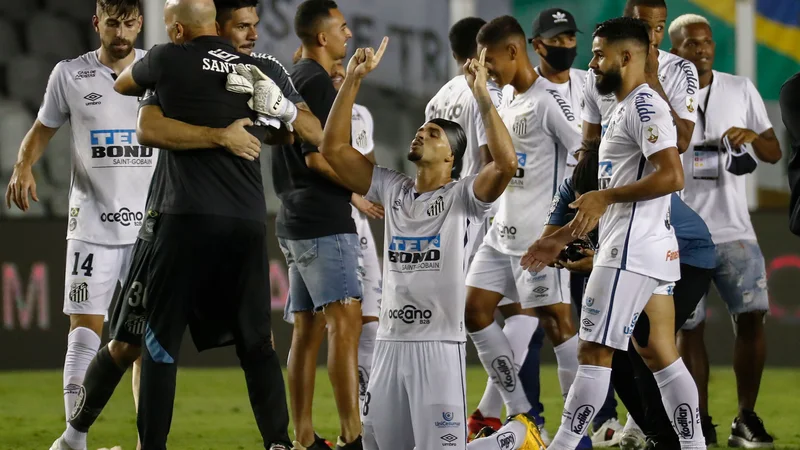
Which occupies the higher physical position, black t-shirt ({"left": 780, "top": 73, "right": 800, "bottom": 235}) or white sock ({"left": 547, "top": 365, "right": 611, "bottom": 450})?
black t-shirt ({"left": 780, "top": 73, "right": 800, "bottom": 235})

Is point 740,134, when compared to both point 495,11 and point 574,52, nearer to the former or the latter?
point 574,52

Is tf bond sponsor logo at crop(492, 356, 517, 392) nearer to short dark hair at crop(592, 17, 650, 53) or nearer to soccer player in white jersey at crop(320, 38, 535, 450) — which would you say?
soccer player in white jersey at crop(320, 38, 535, 450)

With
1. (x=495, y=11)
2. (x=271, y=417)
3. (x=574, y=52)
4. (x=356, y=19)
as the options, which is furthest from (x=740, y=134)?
(x=356, y=19)

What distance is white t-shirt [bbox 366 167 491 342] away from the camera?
507cm

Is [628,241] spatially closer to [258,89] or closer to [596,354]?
[596,354]

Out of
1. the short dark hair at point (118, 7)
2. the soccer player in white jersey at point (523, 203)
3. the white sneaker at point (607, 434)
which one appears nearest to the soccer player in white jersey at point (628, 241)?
the soccer player in white jersey at point (523, 203)

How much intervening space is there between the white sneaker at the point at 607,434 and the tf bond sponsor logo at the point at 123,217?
2.63 metres

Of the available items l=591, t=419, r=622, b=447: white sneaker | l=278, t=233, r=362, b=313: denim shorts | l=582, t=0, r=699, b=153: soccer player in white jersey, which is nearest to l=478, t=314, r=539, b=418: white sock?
l=591, t=419, r=622, b=447: white sneaker

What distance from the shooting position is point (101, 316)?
6367mm

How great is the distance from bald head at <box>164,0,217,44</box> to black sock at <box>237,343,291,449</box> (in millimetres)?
1257

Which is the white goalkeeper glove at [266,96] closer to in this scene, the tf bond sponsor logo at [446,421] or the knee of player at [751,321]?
the tf bond sponsor logo at [446,421]

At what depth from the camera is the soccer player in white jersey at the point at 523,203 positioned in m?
6.55

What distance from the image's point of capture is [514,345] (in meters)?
7.00

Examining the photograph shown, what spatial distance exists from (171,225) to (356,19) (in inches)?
312
